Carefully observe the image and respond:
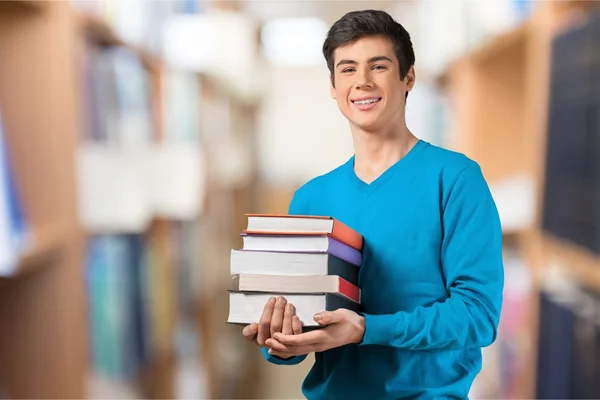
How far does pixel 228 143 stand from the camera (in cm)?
188

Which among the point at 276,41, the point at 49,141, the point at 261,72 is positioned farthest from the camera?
the point at 49,141

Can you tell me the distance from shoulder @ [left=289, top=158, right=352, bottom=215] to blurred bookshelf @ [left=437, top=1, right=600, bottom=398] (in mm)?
921

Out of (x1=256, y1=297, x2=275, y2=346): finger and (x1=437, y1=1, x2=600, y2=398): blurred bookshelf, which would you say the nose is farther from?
(x1=437, y1=1, x2=600, y2=398): blurred bookshelf

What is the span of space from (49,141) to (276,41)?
59 cm

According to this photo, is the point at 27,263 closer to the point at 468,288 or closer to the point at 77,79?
the point at 77,79

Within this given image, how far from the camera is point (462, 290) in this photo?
0.36 metres

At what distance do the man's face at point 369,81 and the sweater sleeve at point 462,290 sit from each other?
0.05 metres

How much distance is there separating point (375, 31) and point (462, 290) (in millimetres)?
139

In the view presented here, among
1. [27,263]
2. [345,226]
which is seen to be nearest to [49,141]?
[27,263]

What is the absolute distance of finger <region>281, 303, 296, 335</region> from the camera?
33cm

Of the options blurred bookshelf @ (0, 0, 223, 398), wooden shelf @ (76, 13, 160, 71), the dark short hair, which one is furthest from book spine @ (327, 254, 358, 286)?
wooden shelf @ (76, 13, 160, 71)

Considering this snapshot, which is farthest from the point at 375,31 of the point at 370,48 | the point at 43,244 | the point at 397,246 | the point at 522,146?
the point at 522,146

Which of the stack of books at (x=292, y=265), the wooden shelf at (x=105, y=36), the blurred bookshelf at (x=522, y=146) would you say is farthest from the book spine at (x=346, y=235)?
the wooden shelf at (x=105, y=36)

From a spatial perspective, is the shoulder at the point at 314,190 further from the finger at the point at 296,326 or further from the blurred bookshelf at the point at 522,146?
the blurred bookshelf at the point at 522,146
